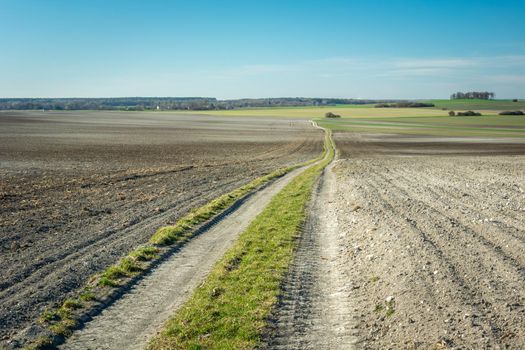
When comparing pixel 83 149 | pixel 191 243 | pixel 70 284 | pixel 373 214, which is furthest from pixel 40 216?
pixel 83 149

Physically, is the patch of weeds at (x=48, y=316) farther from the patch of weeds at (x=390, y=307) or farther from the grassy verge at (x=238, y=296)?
the patch of weeds at (x=390, y=307)

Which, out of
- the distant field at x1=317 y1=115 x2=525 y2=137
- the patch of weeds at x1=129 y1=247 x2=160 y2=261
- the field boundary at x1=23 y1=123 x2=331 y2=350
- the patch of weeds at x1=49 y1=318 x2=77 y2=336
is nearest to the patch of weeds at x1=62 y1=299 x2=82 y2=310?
the field boundary at x1=23 y1=123 x2=331 y2=350

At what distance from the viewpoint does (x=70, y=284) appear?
470 inches

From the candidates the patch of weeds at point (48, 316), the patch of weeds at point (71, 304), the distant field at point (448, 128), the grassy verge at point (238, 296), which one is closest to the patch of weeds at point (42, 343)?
the patch of weeds at point (48, 316)

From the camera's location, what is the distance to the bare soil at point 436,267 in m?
9.05

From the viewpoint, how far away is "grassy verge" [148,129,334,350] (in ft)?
29.9

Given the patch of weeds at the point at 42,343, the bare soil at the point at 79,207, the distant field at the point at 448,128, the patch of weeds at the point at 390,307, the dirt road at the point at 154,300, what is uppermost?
the distant field at the point at 448,128

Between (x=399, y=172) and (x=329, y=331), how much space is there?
27059 millimetres

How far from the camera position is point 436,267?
12016 millimetres

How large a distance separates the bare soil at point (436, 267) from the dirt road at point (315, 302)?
0.98 feet

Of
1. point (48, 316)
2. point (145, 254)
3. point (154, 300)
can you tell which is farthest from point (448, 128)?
point (48, 316)

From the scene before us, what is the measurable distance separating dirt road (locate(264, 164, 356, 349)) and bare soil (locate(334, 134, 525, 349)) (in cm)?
30

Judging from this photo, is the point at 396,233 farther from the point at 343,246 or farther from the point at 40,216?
the point at 40,216

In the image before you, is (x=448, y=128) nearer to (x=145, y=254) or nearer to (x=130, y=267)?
(x=145, y=254)
